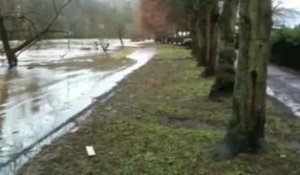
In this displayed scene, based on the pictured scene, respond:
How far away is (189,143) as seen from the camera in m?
9.02

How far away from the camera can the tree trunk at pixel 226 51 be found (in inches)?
628

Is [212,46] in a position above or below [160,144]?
above

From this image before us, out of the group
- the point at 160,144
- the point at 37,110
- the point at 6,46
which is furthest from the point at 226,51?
the point at 6,46

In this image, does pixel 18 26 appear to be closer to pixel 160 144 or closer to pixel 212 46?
pixel 212 46

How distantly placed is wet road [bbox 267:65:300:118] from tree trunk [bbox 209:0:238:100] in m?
1.60

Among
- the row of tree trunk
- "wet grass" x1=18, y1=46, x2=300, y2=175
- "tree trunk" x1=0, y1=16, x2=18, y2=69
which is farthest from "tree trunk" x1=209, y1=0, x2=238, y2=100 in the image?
"tree trunk" x1=0, y1=16, x2=18, y2=69

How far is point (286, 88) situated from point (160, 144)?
1152 cm

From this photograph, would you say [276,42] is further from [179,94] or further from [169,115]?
[169,115]

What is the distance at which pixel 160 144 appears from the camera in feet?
29.6

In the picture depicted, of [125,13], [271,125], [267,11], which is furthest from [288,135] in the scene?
[125,13]

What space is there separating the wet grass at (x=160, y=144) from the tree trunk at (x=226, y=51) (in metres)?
1.12

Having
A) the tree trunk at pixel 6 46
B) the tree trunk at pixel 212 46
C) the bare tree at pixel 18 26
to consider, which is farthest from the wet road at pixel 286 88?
the tree trunk at pixel 6 46

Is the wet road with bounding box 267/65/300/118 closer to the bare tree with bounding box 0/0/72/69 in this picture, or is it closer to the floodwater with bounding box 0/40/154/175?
the floodwater with bounding box 0/40/154/175

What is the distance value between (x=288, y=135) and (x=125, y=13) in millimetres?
88747
